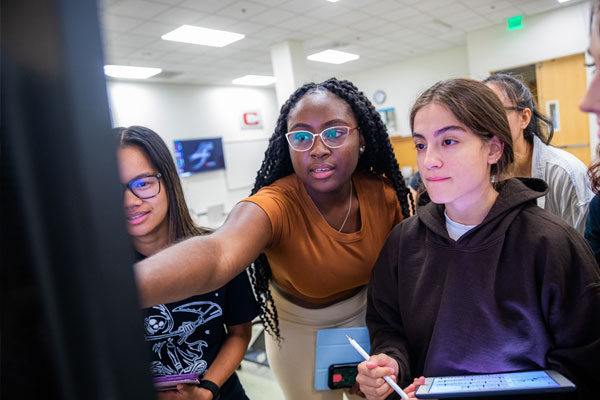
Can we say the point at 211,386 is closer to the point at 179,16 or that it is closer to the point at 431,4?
the point at 179,16

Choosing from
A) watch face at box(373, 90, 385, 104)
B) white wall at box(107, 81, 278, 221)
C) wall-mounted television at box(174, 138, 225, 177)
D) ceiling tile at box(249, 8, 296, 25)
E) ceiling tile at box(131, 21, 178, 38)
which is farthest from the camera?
watch face at box(373, 90, 385, 104)

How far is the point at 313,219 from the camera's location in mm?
1300

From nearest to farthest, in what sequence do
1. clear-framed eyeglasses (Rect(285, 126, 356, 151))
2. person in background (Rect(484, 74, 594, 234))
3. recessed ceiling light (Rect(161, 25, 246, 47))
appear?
1. clear-framed eyeglasses (Rect(285, 126, 356, 151))
2. person in background (Rect(484, 74, 594, 234))
3. recessed ceiling light (Rect(161, 25, 246, 47))

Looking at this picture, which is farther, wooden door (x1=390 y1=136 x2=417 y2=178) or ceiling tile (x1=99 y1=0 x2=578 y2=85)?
wooden door (x1=390 y1=136 x2=417 y2=178)

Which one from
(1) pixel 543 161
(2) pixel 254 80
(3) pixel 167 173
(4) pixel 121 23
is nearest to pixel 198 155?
(2) pixel 254 80

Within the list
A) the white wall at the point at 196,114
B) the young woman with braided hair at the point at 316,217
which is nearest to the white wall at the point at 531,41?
the white wall at the point at 196,114

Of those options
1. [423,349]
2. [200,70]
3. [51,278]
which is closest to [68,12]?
[51,278]

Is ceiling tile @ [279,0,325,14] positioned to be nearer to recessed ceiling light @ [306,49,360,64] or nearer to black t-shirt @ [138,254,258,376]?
recessed ceiling light @ [306,49,360,64]

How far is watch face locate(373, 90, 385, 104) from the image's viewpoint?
31.8 ft

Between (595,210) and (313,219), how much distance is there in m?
0.97

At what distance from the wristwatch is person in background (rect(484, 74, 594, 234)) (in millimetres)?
1358

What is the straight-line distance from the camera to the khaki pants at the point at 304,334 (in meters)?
1.39

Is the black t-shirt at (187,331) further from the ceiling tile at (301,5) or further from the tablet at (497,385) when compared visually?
the ceiling tile at (301,5)

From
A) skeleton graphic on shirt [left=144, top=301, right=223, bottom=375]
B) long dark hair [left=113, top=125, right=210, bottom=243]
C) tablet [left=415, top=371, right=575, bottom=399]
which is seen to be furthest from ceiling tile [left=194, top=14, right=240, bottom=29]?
tablet [left=415, top=371, right=575, bottom=399]
